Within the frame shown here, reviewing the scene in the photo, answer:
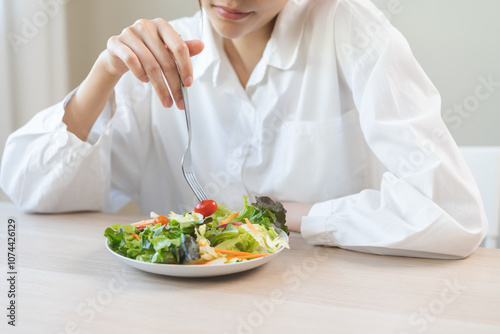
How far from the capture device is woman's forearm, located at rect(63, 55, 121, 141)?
127 cm

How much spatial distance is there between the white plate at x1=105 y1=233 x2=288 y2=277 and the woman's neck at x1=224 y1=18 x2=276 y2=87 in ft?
2.39

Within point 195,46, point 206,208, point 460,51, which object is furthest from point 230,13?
point 460,51

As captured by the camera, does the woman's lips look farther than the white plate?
Yes

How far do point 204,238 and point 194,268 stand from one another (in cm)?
8

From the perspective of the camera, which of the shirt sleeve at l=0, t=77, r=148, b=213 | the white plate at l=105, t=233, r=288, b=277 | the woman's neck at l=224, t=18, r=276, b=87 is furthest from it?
the woman's neck at l=224, t=18, r=276, b=87

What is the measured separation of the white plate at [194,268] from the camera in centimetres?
79

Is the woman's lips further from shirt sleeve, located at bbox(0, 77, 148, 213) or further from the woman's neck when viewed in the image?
shirt sleeve, located at bbox(0, 77, 148, 213)

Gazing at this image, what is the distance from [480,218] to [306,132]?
50 centimetres

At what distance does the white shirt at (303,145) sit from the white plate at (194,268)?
0.26 m

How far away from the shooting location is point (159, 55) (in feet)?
3.56

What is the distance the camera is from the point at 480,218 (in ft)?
3.32

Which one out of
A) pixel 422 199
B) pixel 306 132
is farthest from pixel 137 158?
pixel 422 199

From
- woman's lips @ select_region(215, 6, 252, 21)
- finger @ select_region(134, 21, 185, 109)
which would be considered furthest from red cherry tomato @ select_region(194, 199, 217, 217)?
woman's lips @ select_region(215, 6, 252, 21)

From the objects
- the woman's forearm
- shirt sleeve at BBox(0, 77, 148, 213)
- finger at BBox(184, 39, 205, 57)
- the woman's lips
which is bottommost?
shirt sleeve at BBox(0, 77, 148, 213)
